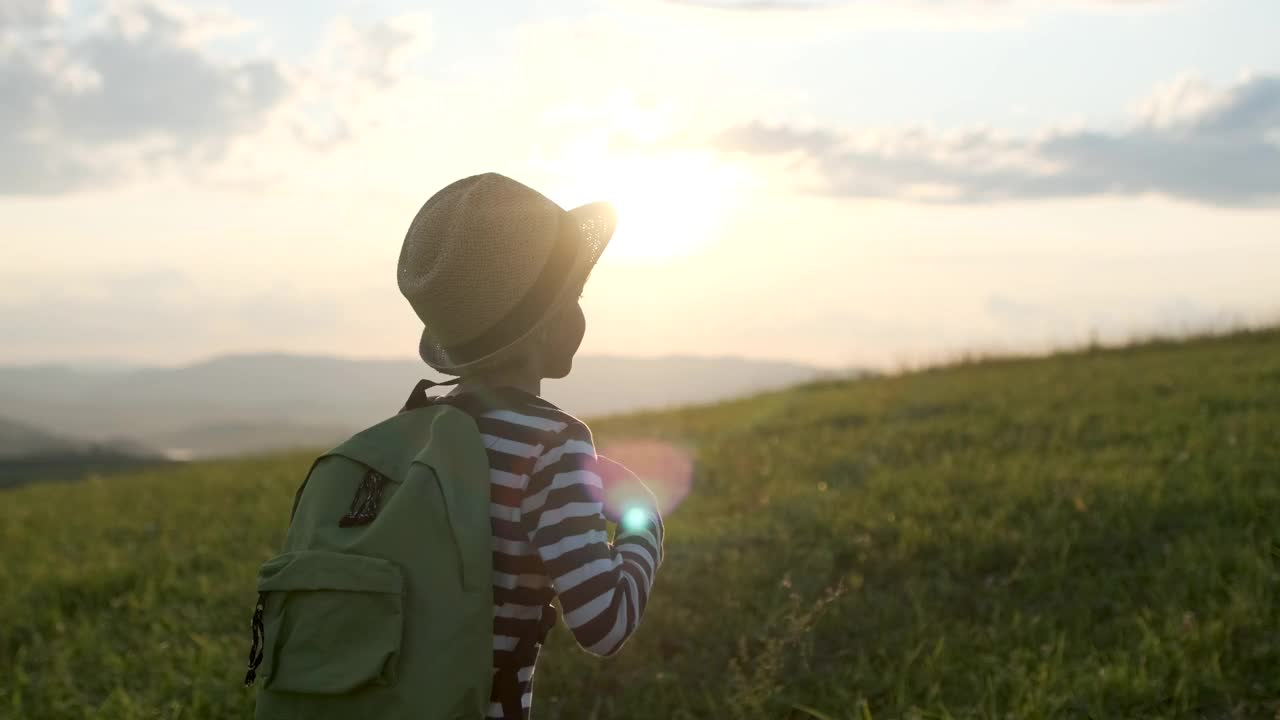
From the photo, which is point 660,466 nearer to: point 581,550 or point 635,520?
point 635,520

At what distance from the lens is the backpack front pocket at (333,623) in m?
2.51

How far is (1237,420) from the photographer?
344 inches

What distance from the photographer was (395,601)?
2.52 meters

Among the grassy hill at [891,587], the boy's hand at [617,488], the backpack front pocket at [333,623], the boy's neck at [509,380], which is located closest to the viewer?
the backpack front pocket at [333,623]

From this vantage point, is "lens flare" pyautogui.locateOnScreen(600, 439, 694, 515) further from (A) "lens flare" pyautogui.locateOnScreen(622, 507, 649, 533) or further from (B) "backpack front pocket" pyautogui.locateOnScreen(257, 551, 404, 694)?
(B) "backpack front pocket" pyautogui.locateOnScreen(257, 551, 404, 694)

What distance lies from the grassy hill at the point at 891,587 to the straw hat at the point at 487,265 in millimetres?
2151

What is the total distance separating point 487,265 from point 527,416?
39cm

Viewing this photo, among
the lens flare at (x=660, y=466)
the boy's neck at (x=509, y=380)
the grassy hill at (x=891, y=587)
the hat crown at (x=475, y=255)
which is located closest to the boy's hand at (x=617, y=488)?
the boy's neck at (x=509, y=380)

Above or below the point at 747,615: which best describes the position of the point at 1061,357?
above

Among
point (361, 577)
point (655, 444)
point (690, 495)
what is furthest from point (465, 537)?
point (655, 444)

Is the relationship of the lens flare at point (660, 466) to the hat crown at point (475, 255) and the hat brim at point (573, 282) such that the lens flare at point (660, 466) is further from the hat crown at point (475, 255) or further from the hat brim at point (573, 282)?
the hat crown at point (475, 255)

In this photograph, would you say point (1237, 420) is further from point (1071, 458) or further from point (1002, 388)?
point (1002, 388)

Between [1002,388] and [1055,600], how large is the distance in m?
7.18

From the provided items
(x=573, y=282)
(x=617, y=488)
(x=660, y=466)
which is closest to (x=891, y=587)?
(x=617, y=488)
